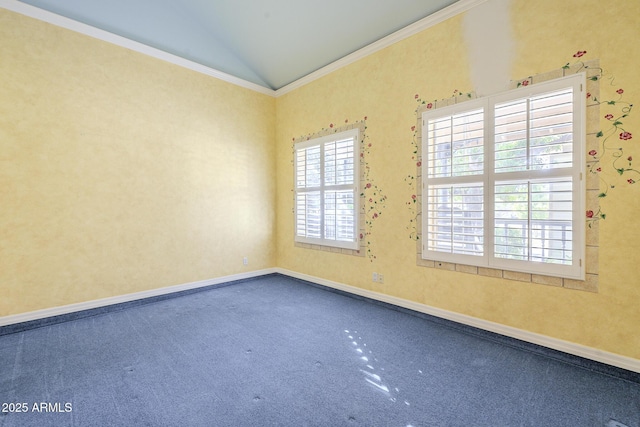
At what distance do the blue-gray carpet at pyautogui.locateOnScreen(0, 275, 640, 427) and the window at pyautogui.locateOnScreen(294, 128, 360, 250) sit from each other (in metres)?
1.31

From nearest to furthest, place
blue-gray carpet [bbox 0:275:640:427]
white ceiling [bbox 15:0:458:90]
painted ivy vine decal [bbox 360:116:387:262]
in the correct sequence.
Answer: blue-gray carpet [bbox 0:275:640:427] < white ceiling [bbox 15:0:458:90] < painted ivy vine decal [bbox 360:116:387:262]

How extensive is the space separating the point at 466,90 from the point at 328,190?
6.76 feet

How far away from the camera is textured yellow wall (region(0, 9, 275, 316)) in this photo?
2.80 metres

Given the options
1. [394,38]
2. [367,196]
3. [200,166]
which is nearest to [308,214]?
[367,196]

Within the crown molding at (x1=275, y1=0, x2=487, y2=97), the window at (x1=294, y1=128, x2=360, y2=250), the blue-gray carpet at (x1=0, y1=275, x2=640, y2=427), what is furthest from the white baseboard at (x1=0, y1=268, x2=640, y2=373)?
the crown molding at (x1=275, y1=0, x2=487, y2=97)

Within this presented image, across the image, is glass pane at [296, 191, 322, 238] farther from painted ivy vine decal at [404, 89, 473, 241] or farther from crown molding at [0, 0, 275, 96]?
crown molding at [0, 0, 275, 96]

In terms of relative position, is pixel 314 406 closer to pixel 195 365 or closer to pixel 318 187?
pixel 195 365

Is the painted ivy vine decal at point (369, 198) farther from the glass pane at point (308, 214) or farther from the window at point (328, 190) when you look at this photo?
the glass pane at point (308, 214)

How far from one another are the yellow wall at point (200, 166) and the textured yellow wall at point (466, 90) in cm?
1

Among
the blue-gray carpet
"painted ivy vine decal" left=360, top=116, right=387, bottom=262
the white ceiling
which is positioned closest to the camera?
the blue-gray carpet

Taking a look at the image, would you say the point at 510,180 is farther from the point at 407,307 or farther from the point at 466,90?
the point at 407,307

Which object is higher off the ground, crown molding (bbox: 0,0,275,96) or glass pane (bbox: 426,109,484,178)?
crown molding (bbox: 0,0,275,96)

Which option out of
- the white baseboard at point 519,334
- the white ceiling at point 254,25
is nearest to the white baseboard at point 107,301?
the white baseboard at point 519,334

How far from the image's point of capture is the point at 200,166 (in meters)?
4.10
